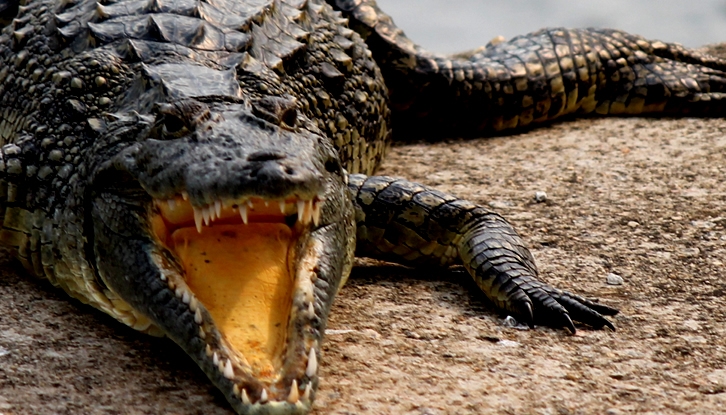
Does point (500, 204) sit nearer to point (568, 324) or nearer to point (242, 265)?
point (568, 324)

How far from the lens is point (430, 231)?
3.90 m

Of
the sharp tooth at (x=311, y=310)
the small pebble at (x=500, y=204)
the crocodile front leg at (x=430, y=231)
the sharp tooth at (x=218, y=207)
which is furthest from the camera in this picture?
the small pebble at (x=500, y=204)

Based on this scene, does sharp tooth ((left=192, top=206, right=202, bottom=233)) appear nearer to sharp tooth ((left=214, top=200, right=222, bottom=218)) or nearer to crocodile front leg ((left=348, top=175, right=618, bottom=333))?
sharp tooth ((left=214, top=200, right=222, bottom=218))

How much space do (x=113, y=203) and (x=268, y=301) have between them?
0.63 metres

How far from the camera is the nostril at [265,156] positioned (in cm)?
278

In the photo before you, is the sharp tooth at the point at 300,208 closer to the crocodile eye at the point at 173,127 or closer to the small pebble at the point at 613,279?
the crocodile eye at the point at 173,127

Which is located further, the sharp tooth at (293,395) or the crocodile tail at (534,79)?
the crocodile tail at (534,79)

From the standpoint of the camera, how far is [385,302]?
142 inches

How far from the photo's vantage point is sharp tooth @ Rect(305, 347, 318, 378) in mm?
2688

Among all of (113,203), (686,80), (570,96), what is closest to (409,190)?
(113,203)

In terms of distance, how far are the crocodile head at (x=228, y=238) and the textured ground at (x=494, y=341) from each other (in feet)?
0.65

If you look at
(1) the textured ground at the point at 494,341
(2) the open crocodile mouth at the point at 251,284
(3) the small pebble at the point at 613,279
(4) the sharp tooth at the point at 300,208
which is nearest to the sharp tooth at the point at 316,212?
(2) the open crocodile mouth at the point at 251,284

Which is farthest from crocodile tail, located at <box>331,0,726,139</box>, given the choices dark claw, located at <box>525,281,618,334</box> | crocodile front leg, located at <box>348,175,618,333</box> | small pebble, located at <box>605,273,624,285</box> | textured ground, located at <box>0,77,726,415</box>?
dark claw, located at <box>525,281,618,334</box>

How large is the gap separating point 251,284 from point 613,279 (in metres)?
1.60
